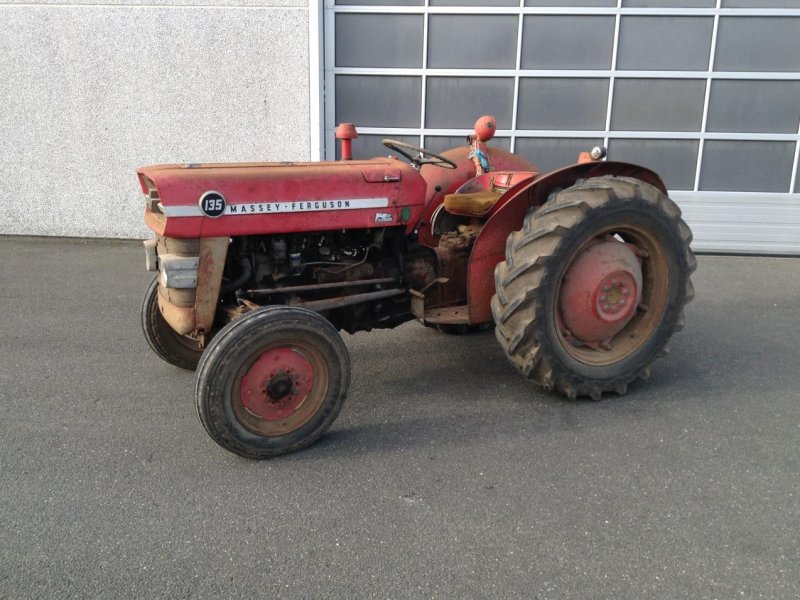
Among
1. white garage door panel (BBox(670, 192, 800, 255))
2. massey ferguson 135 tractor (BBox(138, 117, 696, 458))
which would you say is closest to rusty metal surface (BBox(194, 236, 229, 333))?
massey ferguson 135 tractor (BBox(138, 117, 696, 458))

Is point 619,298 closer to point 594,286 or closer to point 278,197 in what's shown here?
point 594,286

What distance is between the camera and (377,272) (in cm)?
395

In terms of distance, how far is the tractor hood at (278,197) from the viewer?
3207 mm

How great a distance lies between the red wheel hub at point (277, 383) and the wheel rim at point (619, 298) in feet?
4.72

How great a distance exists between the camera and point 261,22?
7746 millimetres

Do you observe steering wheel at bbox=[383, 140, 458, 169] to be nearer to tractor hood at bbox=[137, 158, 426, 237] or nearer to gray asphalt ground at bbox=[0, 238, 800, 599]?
tractor hood at bbox=[137, 158, 426, 237]

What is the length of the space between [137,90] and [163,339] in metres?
5.05

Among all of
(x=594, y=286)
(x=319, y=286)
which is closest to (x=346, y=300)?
(x=319, y=286)

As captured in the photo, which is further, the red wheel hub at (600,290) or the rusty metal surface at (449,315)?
the rusty metal surface at (449,315)

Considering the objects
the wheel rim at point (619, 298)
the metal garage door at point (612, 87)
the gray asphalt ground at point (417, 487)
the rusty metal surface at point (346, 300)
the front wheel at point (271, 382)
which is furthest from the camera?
the metal garage door at point (612, 87)

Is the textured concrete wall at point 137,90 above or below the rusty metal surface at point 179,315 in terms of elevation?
above

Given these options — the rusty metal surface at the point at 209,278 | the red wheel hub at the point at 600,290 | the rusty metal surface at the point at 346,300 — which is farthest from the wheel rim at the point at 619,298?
the rusty metal surface at the point at 209,278

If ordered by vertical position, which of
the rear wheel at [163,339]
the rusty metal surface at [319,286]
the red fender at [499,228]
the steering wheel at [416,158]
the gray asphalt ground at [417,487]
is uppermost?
the steering wheel at [416,158]

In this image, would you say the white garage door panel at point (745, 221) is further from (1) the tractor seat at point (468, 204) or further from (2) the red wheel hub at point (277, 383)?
(2) the red wheel hub at point (277, 383)
